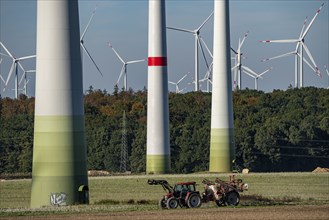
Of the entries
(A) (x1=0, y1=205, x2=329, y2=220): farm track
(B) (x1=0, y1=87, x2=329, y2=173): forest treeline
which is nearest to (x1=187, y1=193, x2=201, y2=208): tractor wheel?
(A) (x1=0, y1=205, x2=329, y2=220): farm track

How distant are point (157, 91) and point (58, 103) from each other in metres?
43.0

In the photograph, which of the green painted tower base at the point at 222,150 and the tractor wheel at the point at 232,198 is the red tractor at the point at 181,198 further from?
the green painted tower base at the point at 222,150

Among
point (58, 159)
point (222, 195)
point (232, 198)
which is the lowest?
point (232, 198)

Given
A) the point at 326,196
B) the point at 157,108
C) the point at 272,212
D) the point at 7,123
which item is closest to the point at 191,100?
the point at 7,123

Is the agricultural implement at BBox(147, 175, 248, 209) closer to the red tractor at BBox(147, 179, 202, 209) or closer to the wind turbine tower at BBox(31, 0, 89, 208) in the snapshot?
the red tractor at BBox(147, 179, 202, 209)

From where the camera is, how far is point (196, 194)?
67438 millimetres

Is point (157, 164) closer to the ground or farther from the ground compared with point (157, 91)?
closer to the ground

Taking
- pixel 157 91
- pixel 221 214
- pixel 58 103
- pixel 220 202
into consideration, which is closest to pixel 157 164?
pixel 157 91

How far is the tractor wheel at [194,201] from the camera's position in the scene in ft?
220

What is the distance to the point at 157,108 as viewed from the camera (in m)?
111

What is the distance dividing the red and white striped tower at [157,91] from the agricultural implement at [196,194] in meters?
38.9

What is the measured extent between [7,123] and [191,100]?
34187 mm

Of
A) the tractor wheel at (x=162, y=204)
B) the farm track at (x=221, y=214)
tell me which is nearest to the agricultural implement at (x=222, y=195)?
the tractor wheel at (x=162, y=204)

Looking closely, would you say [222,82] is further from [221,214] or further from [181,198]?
[221,214]
